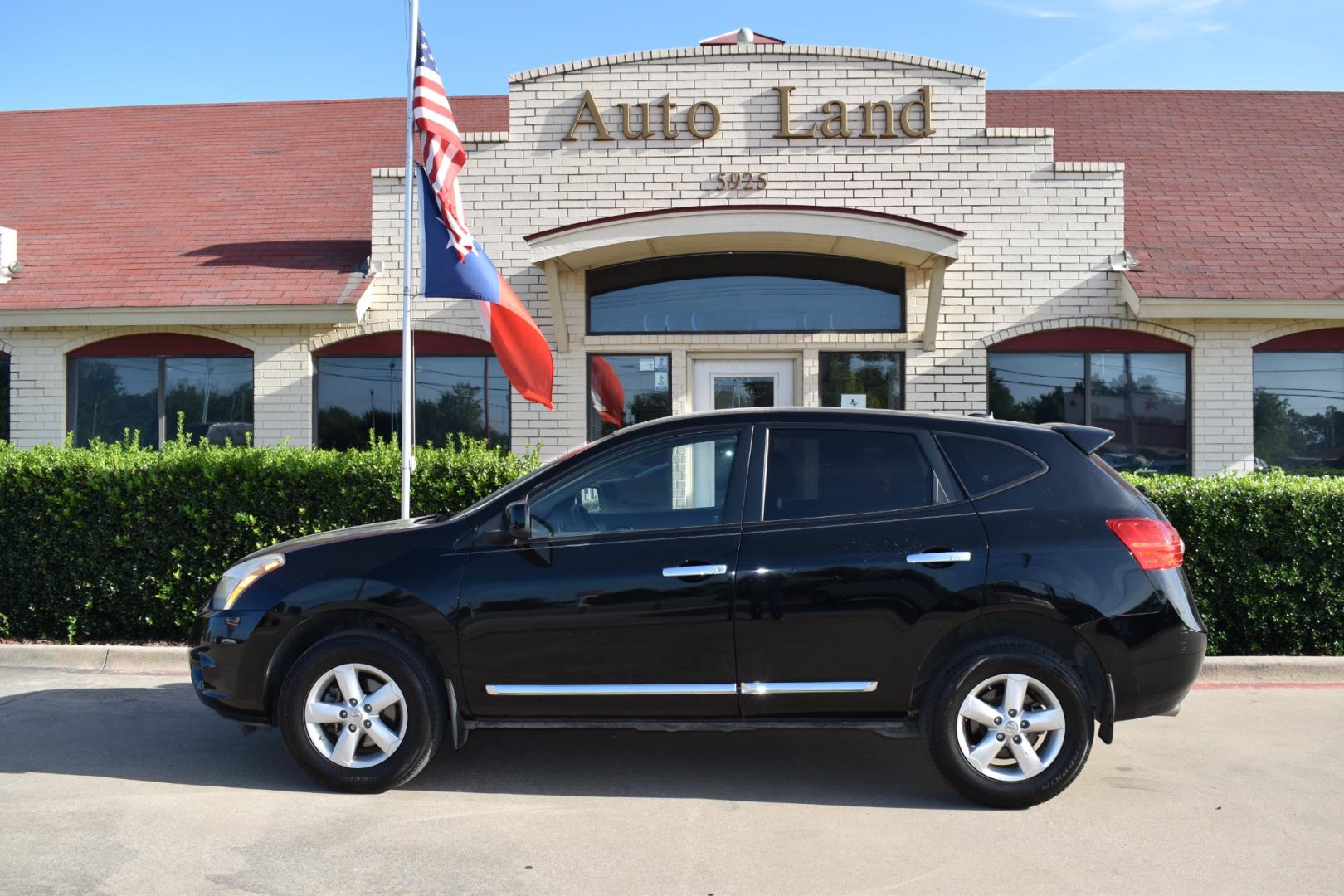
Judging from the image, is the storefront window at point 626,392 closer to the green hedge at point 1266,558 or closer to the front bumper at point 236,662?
the green hedge at point 1266,558

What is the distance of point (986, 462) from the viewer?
5410 mm

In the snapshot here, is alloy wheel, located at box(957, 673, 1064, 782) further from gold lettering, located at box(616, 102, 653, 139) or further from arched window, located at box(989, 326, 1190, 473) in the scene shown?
gold lettering, located at box(616, 102, 653, 139)

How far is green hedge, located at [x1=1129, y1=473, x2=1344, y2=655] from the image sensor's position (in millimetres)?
7855

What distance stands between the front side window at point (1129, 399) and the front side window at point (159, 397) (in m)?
7.42

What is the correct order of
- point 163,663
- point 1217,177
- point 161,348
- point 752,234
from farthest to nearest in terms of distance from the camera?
point 1217,177 < point 161,348 < point 752,234 < point 163,663

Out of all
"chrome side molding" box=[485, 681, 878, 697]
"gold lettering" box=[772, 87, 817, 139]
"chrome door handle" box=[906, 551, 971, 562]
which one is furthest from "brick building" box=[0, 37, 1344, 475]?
"chrome side molding" box=[485, 681, 878, 697]

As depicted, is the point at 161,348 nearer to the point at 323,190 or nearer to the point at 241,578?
the point at 323,190

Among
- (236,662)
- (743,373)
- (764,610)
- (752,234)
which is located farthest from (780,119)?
(236,662)

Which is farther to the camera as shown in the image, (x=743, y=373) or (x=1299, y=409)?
(x=743, y=373)

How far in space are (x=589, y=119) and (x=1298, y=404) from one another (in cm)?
720

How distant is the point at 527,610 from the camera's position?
17.3ft

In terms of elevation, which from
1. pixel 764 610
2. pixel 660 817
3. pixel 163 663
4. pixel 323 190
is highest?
pixel 323 190

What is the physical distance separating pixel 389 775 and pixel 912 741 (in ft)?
9.21

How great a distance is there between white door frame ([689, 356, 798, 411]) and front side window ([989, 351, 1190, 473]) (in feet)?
6.68
